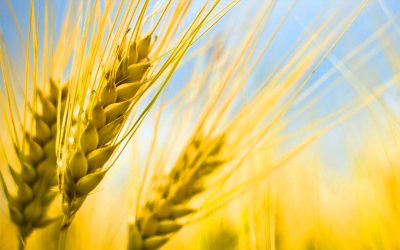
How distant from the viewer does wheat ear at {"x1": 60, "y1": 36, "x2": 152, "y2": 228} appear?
53cm

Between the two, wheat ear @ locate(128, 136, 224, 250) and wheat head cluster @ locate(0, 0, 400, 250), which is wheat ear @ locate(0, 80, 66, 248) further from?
wheat ear @ locate(128, 136, 224, 250)

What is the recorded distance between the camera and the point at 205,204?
629 millimetres

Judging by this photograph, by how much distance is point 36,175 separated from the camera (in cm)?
61

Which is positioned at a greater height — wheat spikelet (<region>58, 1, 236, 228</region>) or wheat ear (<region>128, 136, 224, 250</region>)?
wheat spikelet (<region>58, 1, 236, 228</region>)

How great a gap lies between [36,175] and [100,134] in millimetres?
141

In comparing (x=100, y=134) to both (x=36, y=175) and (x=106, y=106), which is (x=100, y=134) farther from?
(x=36, y=175)

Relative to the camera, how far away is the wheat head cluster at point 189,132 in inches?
22.3

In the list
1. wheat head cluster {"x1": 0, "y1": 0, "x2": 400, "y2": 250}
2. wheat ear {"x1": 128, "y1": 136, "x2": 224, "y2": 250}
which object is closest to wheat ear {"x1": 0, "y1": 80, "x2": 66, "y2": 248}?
wheat head cluster {"x1": 0, "y1": 0, "x2": 400, "y2": 250}

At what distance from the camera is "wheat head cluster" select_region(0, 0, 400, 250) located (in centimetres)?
57

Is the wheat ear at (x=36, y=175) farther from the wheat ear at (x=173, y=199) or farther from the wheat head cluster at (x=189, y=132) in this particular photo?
the wheat ear at (x=173, y=199)

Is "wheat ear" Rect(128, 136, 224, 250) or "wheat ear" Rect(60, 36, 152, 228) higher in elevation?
"wheat ear" Rect(60, 36, 152, 228)

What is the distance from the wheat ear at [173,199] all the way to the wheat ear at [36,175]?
13cm

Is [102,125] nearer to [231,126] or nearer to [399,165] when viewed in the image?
[231,126]

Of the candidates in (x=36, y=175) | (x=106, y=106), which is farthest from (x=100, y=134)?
(x=36, y=175)
